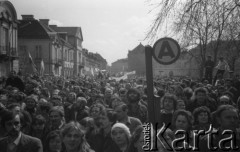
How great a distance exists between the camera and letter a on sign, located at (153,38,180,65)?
5.92 m

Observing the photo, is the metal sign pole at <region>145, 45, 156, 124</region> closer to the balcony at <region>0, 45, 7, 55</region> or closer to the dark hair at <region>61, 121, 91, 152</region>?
the dark hair at <region>61, 121, 91, 152</region>

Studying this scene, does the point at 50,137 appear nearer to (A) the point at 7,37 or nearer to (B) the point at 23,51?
(A) the point at 7,37

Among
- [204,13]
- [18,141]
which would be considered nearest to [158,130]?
[18,141]

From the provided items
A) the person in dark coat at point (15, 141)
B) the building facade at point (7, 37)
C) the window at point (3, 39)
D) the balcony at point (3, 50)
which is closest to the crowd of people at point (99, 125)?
the person in dark coat at point (15, 141)

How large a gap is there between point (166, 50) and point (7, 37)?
4129cm

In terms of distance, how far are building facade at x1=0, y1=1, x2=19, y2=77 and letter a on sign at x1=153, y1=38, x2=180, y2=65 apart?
37197 mm

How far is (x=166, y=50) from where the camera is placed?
19.5ft

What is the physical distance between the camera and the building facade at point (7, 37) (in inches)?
1663

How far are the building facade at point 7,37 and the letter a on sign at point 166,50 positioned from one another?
122ft

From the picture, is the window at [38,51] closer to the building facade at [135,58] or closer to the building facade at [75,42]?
the building facade at [75,42]

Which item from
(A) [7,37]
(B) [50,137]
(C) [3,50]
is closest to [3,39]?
(A) [7,37]

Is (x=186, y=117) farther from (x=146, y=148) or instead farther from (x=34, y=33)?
(x=34, y=33)

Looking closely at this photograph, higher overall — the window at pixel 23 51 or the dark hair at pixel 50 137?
the window at pixel 23 51

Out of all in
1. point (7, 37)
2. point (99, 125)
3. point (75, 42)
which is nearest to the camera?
point (99, 125)
